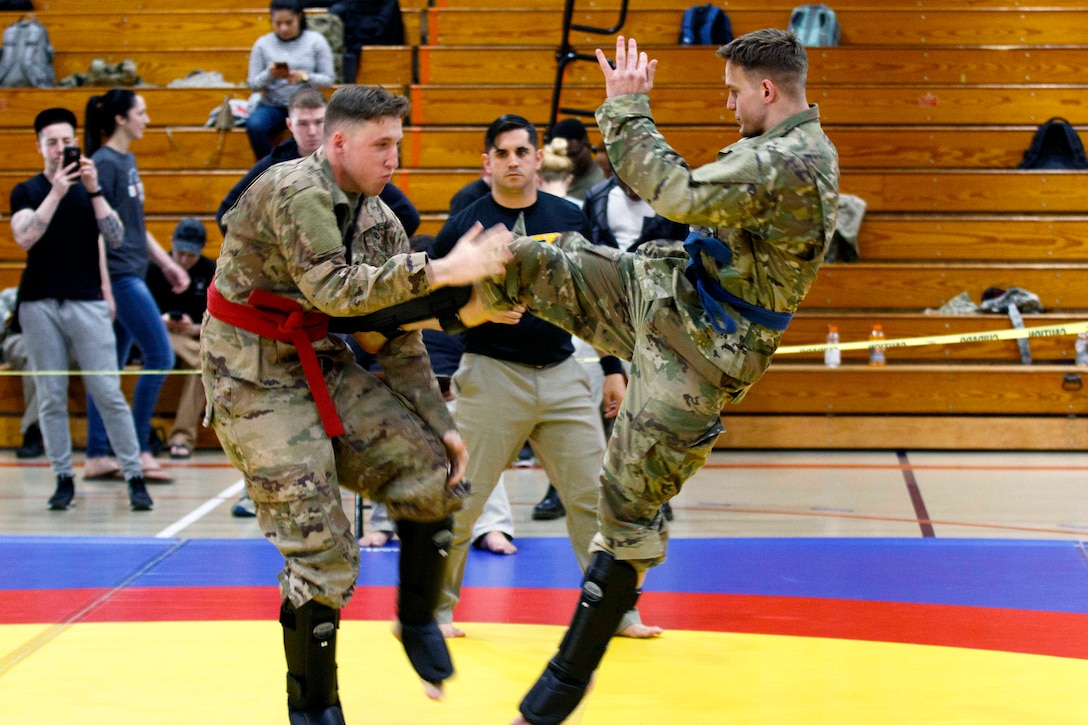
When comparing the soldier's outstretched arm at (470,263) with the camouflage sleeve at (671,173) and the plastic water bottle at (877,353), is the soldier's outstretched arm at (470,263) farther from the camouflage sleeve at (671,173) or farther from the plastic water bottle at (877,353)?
the plastic water bottle at (877,353)

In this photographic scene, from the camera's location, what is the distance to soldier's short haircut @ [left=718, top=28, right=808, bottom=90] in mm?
2840

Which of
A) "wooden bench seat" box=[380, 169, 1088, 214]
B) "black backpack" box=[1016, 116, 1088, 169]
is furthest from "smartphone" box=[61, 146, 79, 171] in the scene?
"black backpack" box=[1016, 116, 1088, 169]

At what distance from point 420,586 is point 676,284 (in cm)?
102

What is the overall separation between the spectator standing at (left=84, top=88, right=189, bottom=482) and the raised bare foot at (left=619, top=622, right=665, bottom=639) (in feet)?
11.9

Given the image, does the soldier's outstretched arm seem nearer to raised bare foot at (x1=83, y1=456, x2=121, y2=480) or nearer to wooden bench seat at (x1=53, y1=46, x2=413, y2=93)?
raised bare foot at (x1=83, y1=456, x2=121, y2=480)

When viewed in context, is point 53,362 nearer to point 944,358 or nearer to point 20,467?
point 20,467

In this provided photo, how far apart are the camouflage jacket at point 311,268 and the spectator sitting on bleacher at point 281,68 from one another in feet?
18.3

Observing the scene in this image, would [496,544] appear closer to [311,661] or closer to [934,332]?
[311,661]

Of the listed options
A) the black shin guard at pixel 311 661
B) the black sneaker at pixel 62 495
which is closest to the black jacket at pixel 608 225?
the black shin guard at pixel 311 661

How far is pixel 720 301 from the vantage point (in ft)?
9.32

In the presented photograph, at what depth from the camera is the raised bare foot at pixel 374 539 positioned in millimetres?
5082

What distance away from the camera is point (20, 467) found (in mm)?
7004

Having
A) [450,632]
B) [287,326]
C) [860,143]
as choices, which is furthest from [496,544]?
[860,143]

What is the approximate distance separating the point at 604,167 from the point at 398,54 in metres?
3.06
